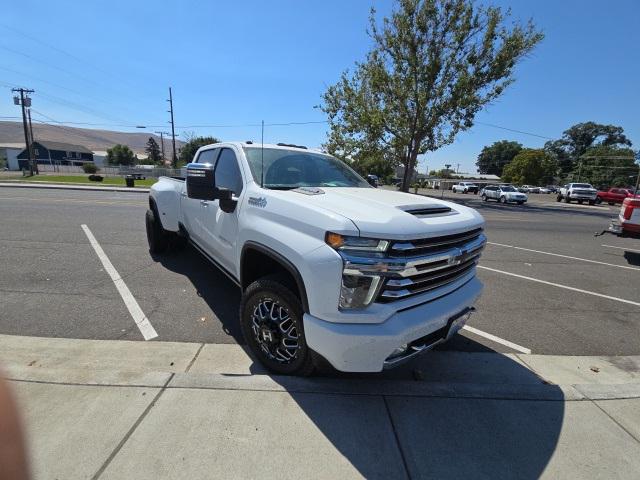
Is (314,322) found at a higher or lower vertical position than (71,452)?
higher

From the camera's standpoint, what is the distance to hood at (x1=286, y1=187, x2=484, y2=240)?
225cm

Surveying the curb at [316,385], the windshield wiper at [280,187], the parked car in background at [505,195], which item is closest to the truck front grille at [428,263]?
the curb at [316,385]

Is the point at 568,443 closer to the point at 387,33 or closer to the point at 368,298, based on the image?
the point at 368,298

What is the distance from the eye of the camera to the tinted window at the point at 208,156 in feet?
14.5

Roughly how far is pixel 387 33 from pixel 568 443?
28.6 m

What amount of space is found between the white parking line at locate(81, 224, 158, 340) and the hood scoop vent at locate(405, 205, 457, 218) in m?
2.83

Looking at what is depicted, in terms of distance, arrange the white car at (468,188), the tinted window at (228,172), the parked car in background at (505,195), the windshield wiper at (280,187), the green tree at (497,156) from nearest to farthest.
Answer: the windshield wiper at (280,187), the tinted window at (228,172), the parked car in background at (505,195), the white car at (468,188), the green tree at (497,156)

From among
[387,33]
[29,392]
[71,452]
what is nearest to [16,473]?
[71,452]

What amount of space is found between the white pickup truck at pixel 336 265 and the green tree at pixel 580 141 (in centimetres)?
13044

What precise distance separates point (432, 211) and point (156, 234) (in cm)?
513

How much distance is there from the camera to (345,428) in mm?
2412

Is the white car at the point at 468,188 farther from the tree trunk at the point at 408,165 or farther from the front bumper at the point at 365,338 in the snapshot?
the front bumper at the point at 365,338

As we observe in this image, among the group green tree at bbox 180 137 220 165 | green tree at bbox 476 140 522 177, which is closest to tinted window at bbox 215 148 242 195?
green tree at bbox 180 137 220 165

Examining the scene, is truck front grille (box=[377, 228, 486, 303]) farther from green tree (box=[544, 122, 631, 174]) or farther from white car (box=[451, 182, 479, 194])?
green tree (box=[544, 122, 631, 174])
